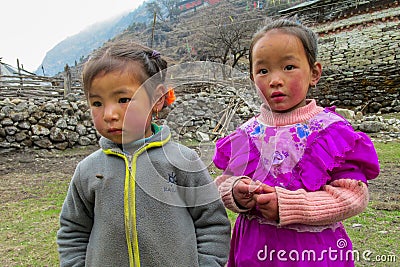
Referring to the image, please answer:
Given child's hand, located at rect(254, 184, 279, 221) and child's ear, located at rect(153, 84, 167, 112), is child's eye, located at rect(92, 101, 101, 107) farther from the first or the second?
child's hand, located at rect(254, 184, 279, 221)

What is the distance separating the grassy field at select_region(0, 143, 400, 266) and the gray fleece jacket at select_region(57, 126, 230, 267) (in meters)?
1.80

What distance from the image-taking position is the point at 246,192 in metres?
1.04

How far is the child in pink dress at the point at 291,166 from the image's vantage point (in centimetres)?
103

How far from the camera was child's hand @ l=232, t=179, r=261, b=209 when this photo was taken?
1.04 m

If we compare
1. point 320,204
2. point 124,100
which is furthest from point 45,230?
point 320,204

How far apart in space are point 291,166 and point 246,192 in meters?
0.18

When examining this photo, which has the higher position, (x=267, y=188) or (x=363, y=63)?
(x=363, y=63)

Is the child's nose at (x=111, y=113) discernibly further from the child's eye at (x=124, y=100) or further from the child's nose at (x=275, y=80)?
the child's nose at (x=275, y=80)

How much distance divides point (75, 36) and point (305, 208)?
134891 millimetres

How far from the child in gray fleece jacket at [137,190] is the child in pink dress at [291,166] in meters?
0.11

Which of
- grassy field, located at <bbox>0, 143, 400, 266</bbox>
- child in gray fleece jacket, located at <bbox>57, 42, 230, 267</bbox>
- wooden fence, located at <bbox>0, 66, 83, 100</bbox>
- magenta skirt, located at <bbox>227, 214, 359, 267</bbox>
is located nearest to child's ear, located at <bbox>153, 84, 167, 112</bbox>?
child in gray fleece jacket, located at <bbox>57, 42, 230, 267</bbox>

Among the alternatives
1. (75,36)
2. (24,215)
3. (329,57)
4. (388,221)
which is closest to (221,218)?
(388,221)

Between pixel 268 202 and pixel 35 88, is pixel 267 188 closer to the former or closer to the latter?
pixel 268 202

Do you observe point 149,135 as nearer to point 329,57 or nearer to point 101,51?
point 101,51
